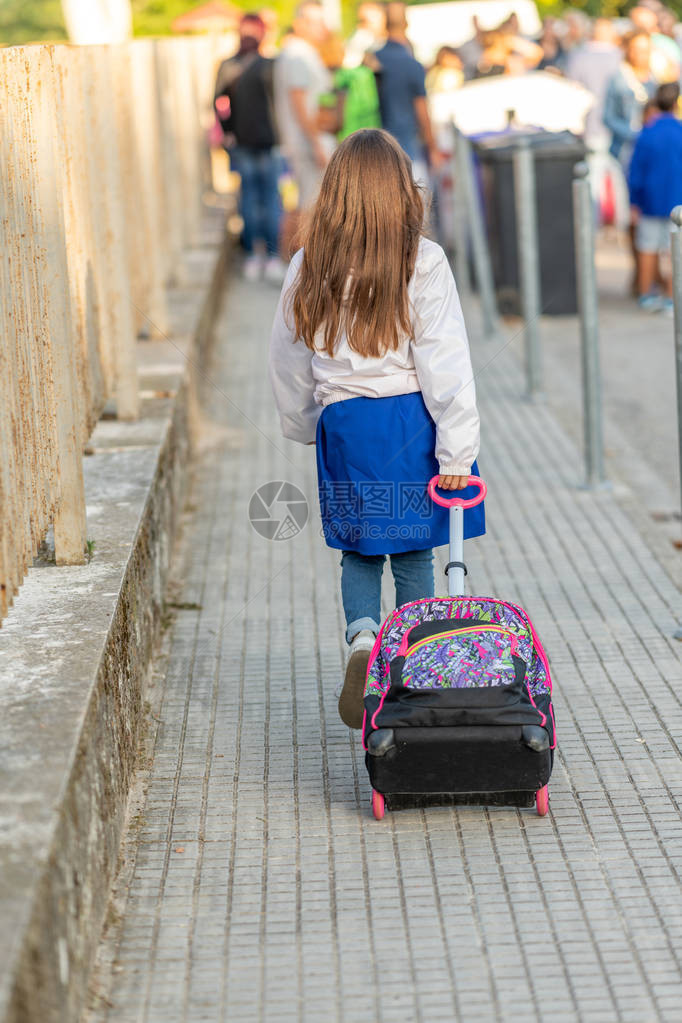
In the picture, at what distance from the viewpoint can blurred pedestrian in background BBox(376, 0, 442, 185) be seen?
459 inches

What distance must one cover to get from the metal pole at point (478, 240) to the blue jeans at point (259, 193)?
2104mm

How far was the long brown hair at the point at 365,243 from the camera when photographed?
12.4 ft

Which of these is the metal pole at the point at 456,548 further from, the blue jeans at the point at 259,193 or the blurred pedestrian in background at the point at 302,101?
the blue jeans at the point at 259,193

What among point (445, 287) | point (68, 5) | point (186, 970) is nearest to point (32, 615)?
point (186, 970)

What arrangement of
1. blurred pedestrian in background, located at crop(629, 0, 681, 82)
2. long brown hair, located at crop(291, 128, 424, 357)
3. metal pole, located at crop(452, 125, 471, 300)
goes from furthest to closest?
blurred pedestrian in background, located at crop(629, 0, 681, 82)
metal pole, located at crop(452, 125, 471, 300)
long brown hair, located at crop(291, 128, 424, 357)

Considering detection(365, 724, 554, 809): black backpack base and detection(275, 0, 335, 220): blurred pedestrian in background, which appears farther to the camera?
detection(275, 0, 335, 220): blurred pedestrian in background

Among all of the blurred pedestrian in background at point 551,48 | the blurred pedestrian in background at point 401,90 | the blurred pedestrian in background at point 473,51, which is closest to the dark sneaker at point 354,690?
→ the blurred pedestrian in background at point 401,90

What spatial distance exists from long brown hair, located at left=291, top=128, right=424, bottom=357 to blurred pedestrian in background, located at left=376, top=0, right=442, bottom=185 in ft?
26.3

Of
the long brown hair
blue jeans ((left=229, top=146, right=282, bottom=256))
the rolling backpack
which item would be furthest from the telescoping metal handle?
blue jeans ((left=229, top=146, right=282, bottom=256))

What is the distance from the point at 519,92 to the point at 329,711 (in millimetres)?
7914

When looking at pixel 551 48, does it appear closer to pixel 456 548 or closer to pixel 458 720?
pixel 456 548

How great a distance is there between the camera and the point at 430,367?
12.5 feet

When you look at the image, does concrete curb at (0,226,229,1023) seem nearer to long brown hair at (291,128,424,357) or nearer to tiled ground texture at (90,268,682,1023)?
tiled ground texture at (90,268,682,1023)

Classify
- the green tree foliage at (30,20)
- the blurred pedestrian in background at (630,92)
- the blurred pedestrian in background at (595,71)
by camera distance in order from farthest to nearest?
1. the green tree foliage at (30,20)
2. the blurred pedestrian in background at (595,71)
3. the blurred pedestrian in background at (630,92)
